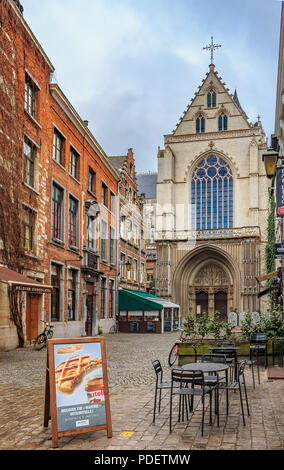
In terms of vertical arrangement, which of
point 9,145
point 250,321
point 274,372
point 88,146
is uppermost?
point 88,146

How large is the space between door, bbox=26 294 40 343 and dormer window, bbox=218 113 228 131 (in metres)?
28.0

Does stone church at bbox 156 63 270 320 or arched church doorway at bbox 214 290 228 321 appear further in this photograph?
arched church doorway at bbox 214 290 228 321

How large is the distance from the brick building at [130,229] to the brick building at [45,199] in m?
4.56

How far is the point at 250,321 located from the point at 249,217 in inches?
1061

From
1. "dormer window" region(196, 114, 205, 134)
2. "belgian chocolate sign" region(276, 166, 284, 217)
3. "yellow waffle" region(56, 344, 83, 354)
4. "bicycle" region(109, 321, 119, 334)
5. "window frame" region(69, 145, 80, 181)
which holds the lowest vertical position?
"bicycle" region(109, 321, 119, 334)

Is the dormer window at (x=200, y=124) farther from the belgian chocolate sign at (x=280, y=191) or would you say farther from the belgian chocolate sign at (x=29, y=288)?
the belgian chocolate sign at (x=280, y=191)

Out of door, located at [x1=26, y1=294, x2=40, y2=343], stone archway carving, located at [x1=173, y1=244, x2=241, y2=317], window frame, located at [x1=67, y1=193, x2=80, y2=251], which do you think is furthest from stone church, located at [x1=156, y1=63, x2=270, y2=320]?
door, located at [x1=26, y1=294, x2=40, y2=343]

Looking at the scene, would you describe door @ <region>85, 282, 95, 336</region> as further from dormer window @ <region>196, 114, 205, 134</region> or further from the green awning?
dormer window @ <region>196, 114, 205, 134</region>

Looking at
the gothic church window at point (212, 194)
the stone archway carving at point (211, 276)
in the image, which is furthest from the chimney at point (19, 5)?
the stone archway carving at point (211, 276)

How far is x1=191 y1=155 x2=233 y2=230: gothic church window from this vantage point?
39625 millimetres

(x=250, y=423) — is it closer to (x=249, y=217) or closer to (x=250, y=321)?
(x=250, y=321)

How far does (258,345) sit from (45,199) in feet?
34.2
